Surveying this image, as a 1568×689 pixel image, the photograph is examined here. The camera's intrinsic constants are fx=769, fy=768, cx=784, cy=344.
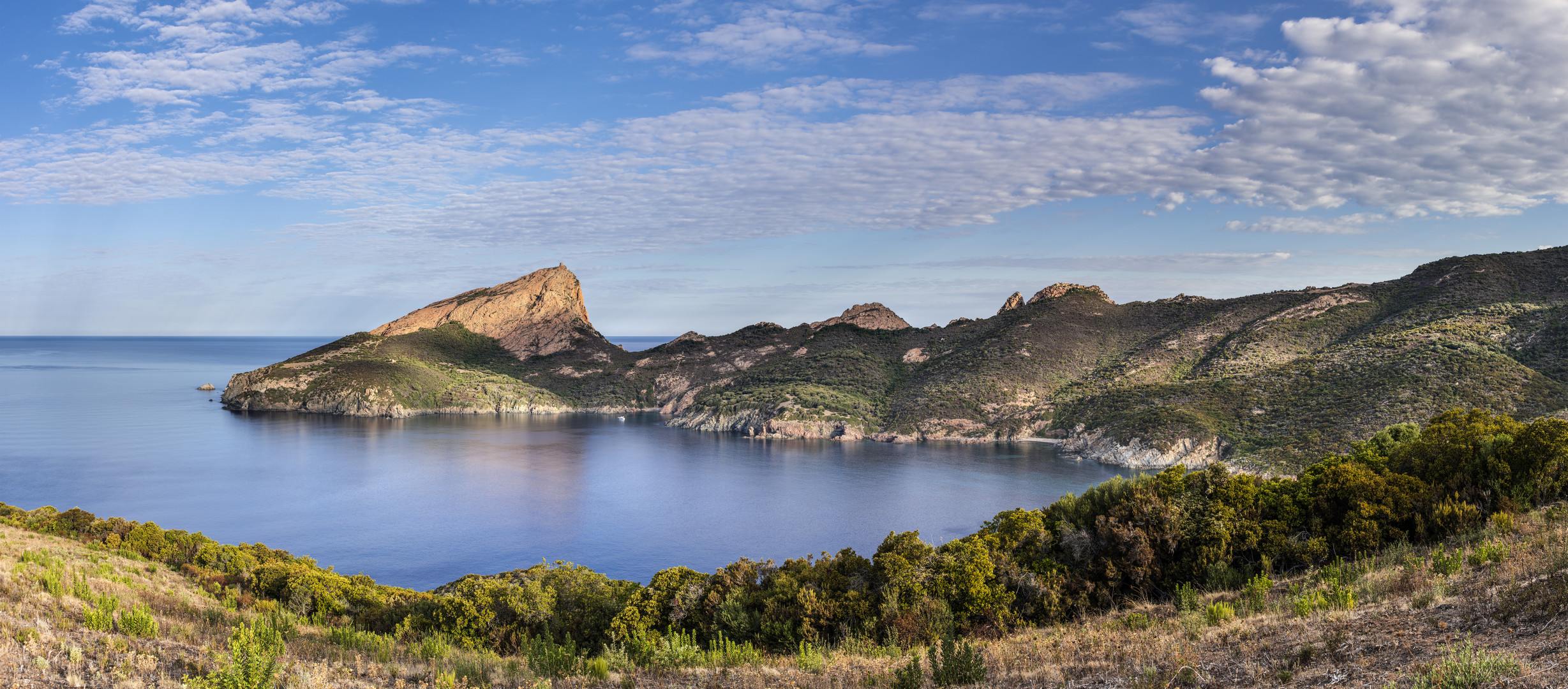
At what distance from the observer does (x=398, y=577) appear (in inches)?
2083

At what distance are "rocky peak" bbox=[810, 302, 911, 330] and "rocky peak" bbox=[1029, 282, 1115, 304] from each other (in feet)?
103

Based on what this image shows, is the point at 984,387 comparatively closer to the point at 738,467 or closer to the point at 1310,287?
the point at 738,467

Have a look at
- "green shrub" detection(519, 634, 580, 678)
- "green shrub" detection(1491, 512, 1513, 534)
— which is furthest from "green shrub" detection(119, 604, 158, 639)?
"green shrub" detection(1491, 512, 1513, 534)

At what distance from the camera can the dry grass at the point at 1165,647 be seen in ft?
27.8

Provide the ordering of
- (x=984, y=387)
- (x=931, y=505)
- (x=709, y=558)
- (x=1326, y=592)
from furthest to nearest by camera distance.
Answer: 1. (x=984, y=387)
2. (x=931, y=505)
3. (x=709, y=558)
4. (x=1326, y=592)

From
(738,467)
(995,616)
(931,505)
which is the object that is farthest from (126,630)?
(738,467)

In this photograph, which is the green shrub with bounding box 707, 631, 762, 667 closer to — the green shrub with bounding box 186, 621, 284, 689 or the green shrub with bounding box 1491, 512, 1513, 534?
the green shrub with bounding box 186, 621, 284, 689

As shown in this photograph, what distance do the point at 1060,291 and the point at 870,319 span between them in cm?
4360

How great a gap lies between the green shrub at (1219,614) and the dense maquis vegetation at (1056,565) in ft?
7.33

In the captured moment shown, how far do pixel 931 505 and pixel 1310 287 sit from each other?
301 ft

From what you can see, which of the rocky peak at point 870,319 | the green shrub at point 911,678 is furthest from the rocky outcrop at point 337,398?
the green shrub at point 911,678

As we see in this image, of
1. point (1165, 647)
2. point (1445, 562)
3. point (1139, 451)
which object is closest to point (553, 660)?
point (1165, 647)

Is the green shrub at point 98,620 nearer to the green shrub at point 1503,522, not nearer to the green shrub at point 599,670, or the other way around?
the green shrub at point 599,670

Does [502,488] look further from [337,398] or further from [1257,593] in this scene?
[337,398]
